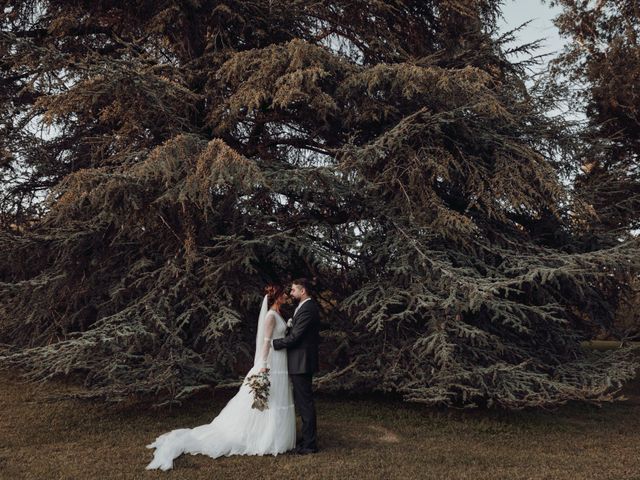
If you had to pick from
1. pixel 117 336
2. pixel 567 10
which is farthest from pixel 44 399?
pixel 567 10

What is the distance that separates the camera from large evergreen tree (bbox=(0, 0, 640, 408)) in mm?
8133

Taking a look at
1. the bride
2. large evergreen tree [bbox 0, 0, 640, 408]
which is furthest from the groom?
large evergreen tree [bbox 0, 0, 640, 408]

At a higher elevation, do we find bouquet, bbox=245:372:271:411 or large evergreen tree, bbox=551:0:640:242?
large evergreen tree, bbox=551:0:640:242

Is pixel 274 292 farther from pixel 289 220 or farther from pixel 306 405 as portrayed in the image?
pixel 289 220

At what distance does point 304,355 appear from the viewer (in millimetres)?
6672

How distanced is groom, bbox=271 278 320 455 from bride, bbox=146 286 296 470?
0.46 ft

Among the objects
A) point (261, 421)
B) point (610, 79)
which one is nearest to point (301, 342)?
point (261, 421)

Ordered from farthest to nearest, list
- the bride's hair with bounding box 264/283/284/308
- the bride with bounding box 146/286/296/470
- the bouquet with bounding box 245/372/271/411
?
the bride's hair with bounding box 264/283/284/308, the bride with bounding box 146/286/296/470, the bouquet with bounding box 245/372/271/411

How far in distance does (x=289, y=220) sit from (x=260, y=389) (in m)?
3.24

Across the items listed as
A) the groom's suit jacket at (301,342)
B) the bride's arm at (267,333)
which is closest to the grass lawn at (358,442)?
the groom's suit jacket at (301,342)

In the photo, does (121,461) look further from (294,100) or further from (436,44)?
(436,44)

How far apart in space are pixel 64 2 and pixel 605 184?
9.27m

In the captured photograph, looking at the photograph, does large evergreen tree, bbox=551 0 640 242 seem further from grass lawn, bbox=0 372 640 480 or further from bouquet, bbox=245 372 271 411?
bouquet, bbox=245 372 271 411

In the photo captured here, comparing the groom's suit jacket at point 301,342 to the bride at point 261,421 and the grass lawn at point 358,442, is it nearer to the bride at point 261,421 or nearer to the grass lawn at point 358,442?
the bride at point 261,421
